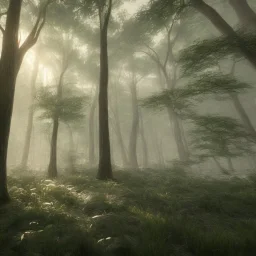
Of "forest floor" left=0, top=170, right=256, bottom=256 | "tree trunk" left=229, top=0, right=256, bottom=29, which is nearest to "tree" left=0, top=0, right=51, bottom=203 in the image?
"forest floor" left=0, top=170, right=256, bottom=256

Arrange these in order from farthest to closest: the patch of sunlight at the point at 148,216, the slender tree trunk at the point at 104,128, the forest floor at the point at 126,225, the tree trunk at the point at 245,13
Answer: the tree trunk at the point at 245,13, the slender tree trunk at the point at 104,128, the patch of sunlight at the point at 148,216, the forest floor at the point at 126,225

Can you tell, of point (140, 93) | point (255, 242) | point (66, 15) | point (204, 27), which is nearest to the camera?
→ point (255, 242)

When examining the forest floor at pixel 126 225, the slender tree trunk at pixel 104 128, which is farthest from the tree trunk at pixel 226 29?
the forest floor at pixel 126 225

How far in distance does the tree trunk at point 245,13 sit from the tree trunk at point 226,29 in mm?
2188

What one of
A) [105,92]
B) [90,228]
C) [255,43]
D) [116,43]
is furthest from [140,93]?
[90,228]

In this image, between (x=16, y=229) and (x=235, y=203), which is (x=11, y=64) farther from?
(x=235, y=203)

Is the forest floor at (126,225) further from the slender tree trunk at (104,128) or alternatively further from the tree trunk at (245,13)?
the tree trunk at (245,13)

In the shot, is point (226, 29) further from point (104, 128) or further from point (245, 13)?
point (104, 128)

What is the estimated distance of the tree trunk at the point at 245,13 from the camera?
10359mm

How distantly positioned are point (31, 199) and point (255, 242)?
576 cm

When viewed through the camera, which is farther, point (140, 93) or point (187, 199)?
point (140, 93)

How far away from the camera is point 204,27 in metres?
21.9

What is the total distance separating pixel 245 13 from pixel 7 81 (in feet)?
37.2

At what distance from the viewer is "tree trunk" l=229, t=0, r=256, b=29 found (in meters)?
10.4
